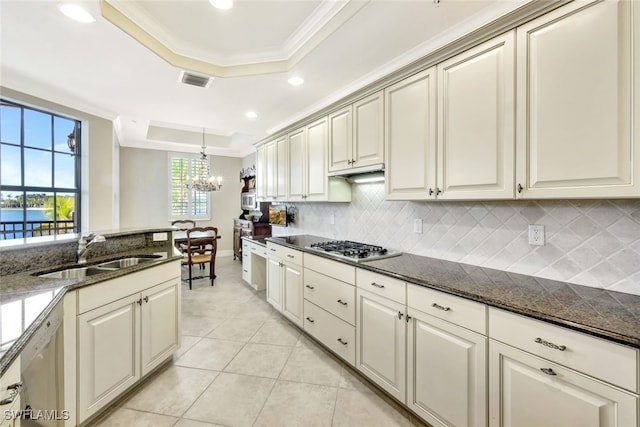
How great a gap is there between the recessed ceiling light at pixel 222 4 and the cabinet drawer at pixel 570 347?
245 cm

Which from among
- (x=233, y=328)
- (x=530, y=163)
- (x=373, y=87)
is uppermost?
(x=373, y=87)

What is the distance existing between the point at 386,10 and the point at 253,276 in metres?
3.81

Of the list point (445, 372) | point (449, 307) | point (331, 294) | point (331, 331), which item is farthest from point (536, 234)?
point (331, 331)

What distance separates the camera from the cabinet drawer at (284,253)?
9.69 ft

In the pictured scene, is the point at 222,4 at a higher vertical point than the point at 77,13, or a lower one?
higher

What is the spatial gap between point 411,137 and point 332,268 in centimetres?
129

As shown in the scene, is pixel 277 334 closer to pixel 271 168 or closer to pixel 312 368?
pixel 312 368

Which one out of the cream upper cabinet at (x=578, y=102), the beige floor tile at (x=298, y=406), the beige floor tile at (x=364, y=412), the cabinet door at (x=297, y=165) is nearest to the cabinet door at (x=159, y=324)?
the beige floor tile at (x=298, y=406)

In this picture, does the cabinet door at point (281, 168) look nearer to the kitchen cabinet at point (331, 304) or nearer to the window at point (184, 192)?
the kitchen cabinet at point (331, 304)

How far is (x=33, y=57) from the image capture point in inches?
89.9

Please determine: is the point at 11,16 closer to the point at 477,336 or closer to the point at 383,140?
the point at 383,140

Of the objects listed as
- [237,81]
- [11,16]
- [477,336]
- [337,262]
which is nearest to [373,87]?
[237,81]

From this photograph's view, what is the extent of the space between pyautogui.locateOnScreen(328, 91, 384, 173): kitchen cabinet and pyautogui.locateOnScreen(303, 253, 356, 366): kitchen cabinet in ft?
3.16

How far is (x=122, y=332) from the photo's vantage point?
1.87 meters
